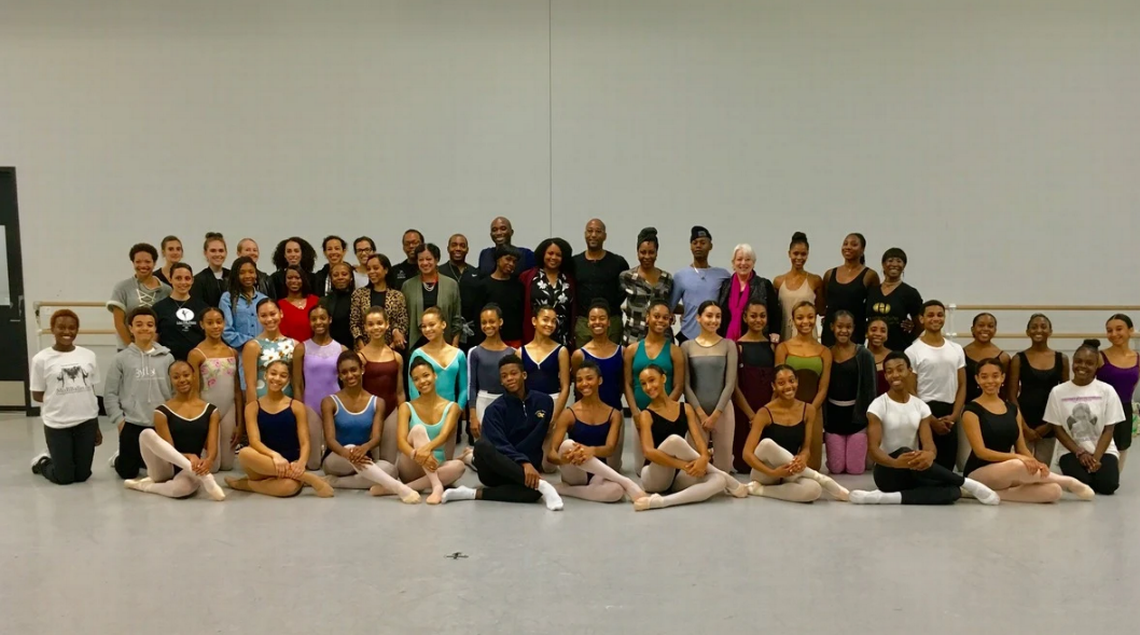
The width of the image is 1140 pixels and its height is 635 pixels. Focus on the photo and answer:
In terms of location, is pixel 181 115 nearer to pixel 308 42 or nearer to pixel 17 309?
pixel 308 42

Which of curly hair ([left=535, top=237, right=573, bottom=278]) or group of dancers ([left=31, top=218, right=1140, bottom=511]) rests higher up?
curly hair ([left=535, top=237, right=573, bottom=278])

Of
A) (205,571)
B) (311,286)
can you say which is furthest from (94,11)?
(205,571)

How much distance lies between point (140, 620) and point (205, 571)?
1.59 ft

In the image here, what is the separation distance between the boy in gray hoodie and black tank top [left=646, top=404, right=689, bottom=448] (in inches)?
121

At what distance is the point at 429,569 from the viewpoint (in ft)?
12.1

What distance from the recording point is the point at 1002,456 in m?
4.70

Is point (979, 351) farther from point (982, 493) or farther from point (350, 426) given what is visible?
point (350, 426)

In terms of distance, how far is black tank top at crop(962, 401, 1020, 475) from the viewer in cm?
476

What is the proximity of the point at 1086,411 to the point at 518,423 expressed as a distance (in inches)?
134

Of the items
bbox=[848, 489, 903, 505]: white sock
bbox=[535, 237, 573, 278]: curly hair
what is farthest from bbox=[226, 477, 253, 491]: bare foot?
bbox=[848, 489, 903, 505]: white sock

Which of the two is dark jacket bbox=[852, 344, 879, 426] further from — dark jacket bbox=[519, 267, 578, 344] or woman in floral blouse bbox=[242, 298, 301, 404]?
woman in floral blouse bbox=[242, 298, 301, 404]

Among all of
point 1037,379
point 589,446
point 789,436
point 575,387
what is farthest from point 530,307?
point 1037,379

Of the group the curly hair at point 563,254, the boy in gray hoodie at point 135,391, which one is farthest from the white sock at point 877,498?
the boy in gray hoodie at point 135,391

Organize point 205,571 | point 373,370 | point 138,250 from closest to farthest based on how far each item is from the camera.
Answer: point 205,571 < point 373,370 < point 138,250
